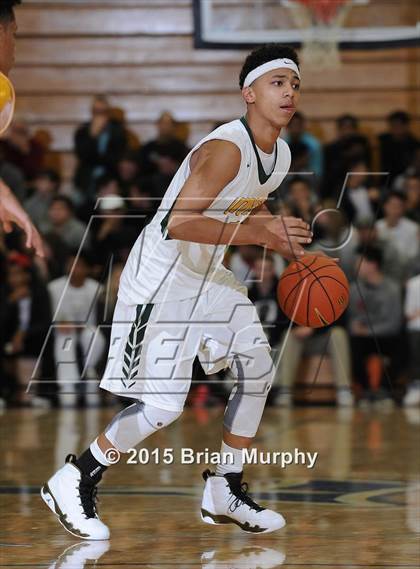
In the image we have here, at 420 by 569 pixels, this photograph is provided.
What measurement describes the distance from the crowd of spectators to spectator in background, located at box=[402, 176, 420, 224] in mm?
12

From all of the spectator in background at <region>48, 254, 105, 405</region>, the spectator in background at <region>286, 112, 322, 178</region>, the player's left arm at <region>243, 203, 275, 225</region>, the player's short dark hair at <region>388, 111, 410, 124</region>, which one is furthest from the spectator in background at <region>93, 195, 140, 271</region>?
the player's left arm at <region>243, 203, 275, 225</region>

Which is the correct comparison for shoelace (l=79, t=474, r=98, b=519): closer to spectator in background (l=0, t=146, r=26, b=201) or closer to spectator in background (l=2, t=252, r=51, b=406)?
spectator in background (l=2, t=252, r=51, b=406)

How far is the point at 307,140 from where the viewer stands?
1103 cm

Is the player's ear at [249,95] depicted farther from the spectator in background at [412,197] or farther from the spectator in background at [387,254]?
the spectator in background at [412,197]

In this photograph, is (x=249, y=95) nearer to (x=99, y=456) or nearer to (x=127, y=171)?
(x=99, y=456)

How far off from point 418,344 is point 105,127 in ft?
11.4

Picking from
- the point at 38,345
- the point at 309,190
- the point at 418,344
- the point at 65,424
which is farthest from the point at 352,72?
the point at 65,424

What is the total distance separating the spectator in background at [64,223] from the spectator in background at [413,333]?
2.82 meters

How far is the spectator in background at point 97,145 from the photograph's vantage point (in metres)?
11.2

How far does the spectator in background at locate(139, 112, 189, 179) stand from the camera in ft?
35.3

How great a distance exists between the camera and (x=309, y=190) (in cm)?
1044

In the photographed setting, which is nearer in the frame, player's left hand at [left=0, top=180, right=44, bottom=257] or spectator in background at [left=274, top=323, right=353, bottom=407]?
player's left hand at [left=0, top=180, right=44, bottom=257]

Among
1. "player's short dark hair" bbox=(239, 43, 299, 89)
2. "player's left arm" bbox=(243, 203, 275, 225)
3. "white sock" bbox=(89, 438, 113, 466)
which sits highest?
"player's short dark hair" bbox=(239, 43, 299, 89)

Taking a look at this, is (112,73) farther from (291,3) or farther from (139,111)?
(291,3)
